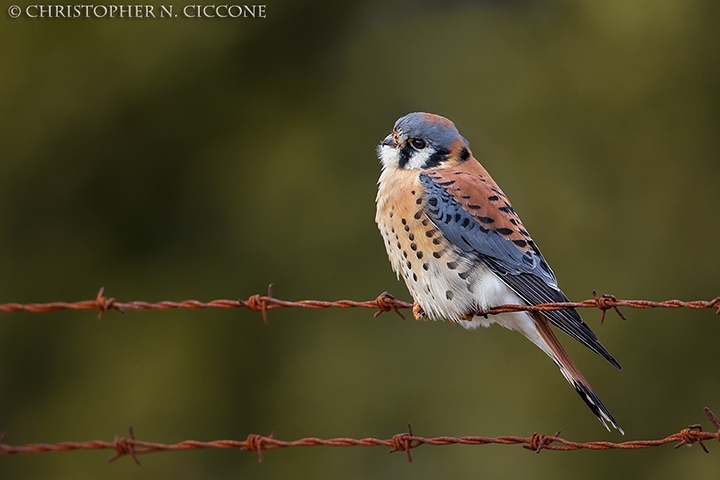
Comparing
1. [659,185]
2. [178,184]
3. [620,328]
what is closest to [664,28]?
[659,185]

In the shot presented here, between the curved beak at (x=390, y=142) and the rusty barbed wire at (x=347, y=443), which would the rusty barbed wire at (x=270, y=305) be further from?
the curved beak at (x=390, y=142)

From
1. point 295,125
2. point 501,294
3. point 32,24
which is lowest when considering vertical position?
point 501,294

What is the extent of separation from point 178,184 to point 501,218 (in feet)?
22.1

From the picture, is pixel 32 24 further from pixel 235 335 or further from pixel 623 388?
pixel 623 388

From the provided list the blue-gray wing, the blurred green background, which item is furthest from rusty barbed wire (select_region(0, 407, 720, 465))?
the blurred green background

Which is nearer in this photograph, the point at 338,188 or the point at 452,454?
the point at 452,454

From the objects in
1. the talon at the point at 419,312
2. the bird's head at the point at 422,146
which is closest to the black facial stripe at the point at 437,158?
the bird's head at the point at 422,146

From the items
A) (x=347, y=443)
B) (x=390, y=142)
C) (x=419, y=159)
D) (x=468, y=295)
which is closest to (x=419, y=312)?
(x=468, y=295)

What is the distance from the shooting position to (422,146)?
4836mm

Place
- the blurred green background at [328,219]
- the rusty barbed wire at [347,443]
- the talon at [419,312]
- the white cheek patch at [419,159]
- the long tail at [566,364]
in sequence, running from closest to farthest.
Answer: the rusty barbed wire at [347,443]
the long tail at [566,364]
the talon at [419,312]
the white cheek patch at [419,159]
the blurred green background at [328,219]

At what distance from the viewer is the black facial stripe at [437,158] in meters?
4.81

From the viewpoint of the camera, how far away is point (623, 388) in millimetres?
8992

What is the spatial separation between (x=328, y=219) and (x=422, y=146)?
5.40 metres

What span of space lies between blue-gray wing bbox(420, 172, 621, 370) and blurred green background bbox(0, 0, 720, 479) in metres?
4.63
